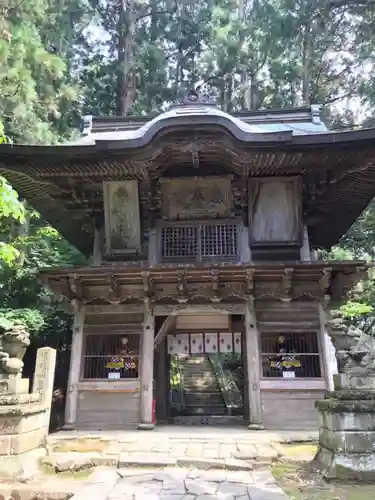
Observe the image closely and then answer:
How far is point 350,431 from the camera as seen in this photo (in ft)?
18.9

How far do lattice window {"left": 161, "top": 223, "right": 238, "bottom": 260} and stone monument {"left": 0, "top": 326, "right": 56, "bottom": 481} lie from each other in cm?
469

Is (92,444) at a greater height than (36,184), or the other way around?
(36,184)

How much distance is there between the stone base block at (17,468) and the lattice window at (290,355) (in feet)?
17.4

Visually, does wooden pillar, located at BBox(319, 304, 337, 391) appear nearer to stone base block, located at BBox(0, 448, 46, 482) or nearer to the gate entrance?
the gate entrance

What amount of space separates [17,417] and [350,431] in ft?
15.0

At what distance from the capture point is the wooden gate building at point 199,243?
29.6 feet

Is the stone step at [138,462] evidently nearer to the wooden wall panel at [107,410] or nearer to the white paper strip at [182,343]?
the wooden wall panel at [107,410]

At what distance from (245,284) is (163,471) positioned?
4.47 metres

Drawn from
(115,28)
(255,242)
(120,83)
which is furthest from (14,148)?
(115,28)

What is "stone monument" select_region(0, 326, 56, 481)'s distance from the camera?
580 centimetres

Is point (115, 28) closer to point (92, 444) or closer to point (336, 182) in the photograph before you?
point (336, 182)

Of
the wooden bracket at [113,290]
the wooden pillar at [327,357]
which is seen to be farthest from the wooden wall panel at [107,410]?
the wooden pillar at [327,357]

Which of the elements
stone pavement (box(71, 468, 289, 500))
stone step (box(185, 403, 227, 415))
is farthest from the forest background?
stone pavement (box(71, 468, 289, 500))

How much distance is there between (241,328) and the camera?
40.2ft
